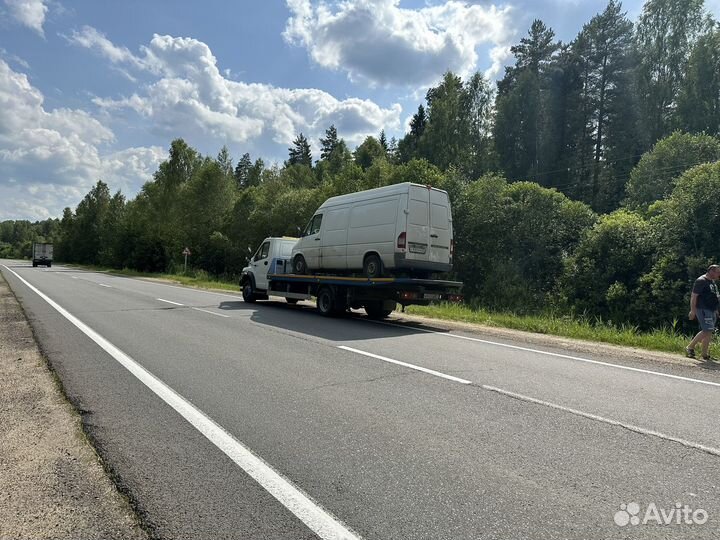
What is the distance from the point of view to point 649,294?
49.1 feet

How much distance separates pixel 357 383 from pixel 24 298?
17.0 metres

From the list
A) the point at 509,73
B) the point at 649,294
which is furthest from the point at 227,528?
the point at 509,73

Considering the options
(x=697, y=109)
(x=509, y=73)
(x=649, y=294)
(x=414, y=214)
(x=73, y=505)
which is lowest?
(x=73, y=505)

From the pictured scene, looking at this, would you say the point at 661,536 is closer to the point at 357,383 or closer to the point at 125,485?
the point at 125,485

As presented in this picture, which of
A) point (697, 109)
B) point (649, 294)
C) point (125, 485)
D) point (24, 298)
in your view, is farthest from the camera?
point (697, 109)

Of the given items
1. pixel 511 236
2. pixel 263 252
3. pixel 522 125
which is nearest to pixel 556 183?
pixel 522 125

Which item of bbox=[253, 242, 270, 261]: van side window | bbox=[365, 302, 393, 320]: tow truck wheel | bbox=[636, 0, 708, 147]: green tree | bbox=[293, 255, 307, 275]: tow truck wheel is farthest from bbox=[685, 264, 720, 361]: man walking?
bbox=[636, 0, 708, 147]: green tree

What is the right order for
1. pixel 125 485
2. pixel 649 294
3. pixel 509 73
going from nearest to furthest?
1. pixel 125 485
2. pixel 649 294
3. pixel 509 73

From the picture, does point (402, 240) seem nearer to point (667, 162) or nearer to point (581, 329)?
point (581, 329)

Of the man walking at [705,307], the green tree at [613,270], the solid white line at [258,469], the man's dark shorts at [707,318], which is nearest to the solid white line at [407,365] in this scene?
the solid white line at [258,469]

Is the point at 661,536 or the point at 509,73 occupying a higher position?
the point at 509,73

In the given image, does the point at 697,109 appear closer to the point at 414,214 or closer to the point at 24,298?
the point at 414,214

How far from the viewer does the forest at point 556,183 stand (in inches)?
626

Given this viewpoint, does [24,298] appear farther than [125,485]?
Yes
